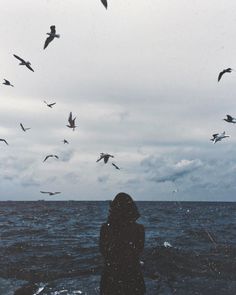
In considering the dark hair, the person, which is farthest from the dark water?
the dark hair

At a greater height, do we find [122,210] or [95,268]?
[122,210]

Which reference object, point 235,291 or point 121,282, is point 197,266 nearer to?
point 235,291

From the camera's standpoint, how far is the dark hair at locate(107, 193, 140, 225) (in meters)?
5.94

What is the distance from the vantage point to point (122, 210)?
5.94m

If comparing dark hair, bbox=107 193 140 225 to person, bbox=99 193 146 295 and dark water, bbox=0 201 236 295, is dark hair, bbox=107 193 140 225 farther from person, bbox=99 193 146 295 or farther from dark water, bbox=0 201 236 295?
dark water, bbox=0 201 236 295

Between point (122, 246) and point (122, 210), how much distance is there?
56 cm

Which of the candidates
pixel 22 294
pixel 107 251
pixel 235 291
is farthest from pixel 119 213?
pixel 235 291

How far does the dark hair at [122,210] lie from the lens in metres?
5.94

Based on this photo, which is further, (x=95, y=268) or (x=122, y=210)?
(x=95, y=268)

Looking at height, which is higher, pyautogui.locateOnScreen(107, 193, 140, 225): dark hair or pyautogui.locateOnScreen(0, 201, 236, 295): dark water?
pyautogui.locateOnScreen(107, 193, 140, 225): dark hair

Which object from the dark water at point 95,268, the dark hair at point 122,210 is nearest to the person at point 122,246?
the dark hair at point 122,210

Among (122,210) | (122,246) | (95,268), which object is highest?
(122,210)

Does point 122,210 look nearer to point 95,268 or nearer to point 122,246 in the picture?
point 122,246

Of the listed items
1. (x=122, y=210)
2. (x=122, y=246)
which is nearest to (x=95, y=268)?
(x=122, y=246)
